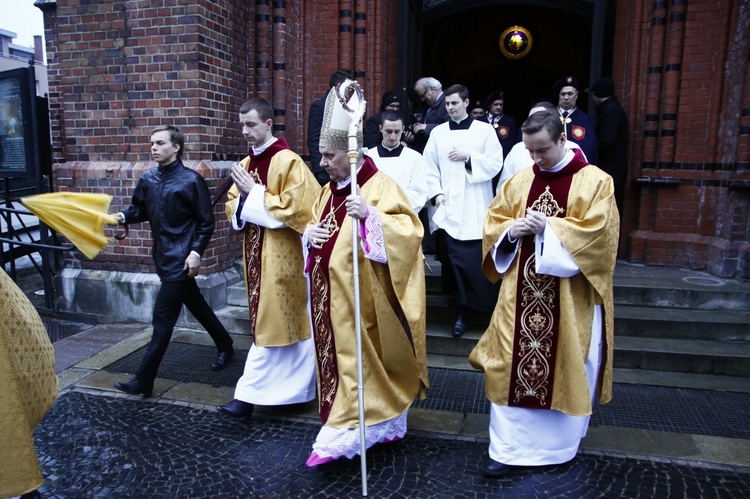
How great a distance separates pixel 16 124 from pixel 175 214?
10.5 ft

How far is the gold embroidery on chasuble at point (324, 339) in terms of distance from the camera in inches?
144

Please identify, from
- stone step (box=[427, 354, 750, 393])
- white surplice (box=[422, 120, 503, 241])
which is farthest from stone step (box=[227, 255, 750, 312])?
stone step (box=[427, 354, 750, 393])

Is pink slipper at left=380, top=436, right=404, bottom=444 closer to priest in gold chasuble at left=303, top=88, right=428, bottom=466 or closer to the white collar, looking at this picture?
priest in gold chasuble at left=303, top=88, right=428, bottom=466

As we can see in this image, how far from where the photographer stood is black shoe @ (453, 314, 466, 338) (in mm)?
5273

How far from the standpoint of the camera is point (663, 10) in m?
6.58

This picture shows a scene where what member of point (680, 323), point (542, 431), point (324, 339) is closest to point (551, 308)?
point (542, 431)

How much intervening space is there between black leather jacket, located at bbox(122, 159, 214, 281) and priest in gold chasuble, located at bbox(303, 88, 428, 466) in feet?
4.03

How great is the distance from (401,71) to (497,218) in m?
4.73

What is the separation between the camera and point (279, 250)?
Result: 167 inches

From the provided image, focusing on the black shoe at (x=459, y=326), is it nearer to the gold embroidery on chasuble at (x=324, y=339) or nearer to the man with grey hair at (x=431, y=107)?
the gold embroidery on chasuble at (x=324, y=339)

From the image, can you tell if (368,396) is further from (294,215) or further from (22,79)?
(22,79)

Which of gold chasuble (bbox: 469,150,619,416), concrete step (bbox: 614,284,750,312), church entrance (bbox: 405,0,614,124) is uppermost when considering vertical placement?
church entrance (bbox: 405,0,614,124)

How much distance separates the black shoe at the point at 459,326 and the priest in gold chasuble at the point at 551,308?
1617mm

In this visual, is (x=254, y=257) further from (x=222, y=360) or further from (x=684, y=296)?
(x=684, y=296)
